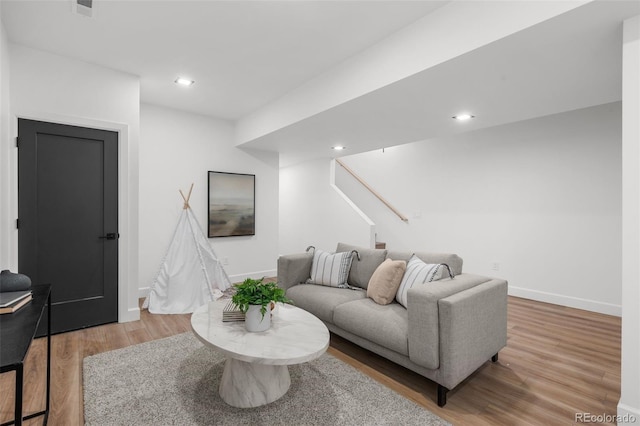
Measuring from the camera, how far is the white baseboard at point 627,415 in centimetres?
166

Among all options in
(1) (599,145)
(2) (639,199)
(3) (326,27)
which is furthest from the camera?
(1) (599,145)

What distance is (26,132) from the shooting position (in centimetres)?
283

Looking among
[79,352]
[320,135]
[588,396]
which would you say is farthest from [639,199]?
[79,352]

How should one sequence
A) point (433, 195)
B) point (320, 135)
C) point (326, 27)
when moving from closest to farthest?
point (326, 27) → point (320, 135) → point (433, 195)

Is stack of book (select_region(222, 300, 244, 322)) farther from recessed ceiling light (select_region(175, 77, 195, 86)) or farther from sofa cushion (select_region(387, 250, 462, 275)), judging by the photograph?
recessed ceiling light (select_region(175, 77, 195, 86))

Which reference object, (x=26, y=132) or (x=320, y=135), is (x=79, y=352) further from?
(x=320, y=135)

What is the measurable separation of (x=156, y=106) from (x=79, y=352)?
9.87ft

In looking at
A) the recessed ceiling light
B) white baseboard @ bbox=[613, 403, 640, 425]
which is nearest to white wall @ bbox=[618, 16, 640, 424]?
white baseboard @ bbox=[613, 403, 640, 425]

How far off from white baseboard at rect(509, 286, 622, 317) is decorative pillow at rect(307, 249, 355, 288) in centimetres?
275

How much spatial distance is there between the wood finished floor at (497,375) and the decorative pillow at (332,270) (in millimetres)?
536

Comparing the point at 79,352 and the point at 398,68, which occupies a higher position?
the point at 398,68

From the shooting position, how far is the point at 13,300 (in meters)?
1.47

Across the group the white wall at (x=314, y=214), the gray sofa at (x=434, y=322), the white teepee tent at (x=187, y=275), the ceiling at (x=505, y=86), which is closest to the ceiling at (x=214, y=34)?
the ceiling at (x=505, y=86)

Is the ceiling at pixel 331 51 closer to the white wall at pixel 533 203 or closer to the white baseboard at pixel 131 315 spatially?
the white wall at pixel 533 203
